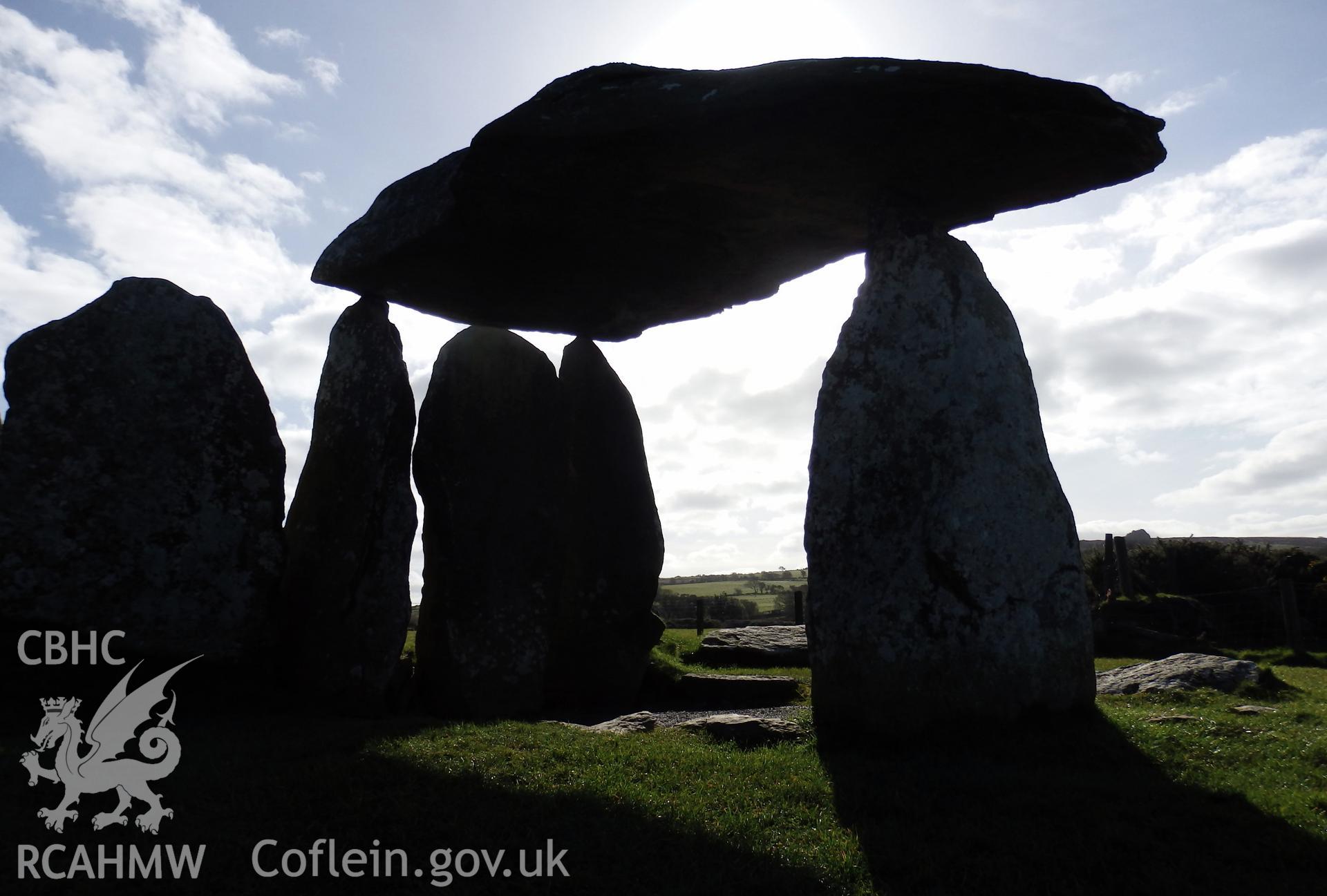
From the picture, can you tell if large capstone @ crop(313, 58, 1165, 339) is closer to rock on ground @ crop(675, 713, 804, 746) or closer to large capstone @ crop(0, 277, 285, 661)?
large capstone @ crop(0, 277, 285, 661)

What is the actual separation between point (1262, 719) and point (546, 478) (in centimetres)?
801

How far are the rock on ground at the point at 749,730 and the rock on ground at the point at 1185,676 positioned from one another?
412cm

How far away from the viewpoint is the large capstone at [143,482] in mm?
9297

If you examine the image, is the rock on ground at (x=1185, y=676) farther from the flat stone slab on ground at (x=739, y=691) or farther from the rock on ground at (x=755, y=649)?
the rock on ground at (x=755, y=649)

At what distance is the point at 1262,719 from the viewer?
27.4 ft

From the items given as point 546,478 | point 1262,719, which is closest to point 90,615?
point 546,478

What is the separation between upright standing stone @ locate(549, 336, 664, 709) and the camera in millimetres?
12719

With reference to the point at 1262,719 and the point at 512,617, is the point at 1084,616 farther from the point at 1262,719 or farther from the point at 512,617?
the point at 512,617

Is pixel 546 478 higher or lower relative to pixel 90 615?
higher

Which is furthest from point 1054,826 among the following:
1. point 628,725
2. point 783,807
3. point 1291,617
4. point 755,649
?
point 1291,617

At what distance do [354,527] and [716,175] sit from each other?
5494mm

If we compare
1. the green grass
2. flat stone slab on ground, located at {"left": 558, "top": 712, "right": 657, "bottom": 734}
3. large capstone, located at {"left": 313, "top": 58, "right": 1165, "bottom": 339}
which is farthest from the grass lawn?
Result: the green grass

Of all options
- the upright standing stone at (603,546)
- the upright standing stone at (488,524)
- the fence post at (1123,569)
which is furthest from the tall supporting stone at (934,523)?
the fence post at (1123,569)

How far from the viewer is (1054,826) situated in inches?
227
